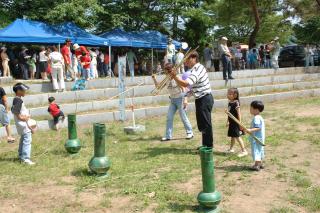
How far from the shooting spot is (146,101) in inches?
589

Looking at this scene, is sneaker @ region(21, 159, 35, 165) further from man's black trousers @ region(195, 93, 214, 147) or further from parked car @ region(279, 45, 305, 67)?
parked car @ region(279, 45, 305, 67)

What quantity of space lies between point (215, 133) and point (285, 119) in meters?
2.67

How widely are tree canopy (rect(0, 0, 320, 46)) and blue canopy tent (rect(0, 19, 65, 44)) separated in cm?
244

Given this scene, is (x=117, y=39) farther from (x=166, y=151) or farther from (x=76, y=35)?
(x=166, y=151)

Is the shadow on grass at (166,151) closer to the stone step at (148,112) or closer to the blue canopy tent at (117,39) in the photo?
the stone step at (148,112)

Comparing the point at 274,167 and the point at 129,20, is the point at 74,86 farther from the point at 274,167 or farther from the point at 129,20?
the point at 129,20

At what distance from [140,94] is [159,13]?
1327cm

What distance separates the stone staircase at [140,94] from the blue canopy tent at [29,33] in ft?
9.51

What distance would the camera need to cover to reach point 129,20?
2697 cm

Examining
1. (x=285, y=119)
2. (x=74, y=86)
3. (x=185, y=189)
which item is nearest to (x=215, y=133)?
(x=285, y=119)

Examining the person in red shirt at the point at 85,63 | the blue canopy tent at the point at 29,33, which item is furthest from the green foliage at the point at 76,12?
the person in red shirt at the point at 85,63

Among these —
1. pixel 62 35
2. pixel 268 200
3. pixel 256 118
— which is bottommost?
pixel 268 200

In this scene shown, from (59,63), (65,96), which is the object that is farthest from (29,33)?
(65,96)

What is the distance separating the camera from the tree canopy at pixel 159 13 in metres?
23.0
